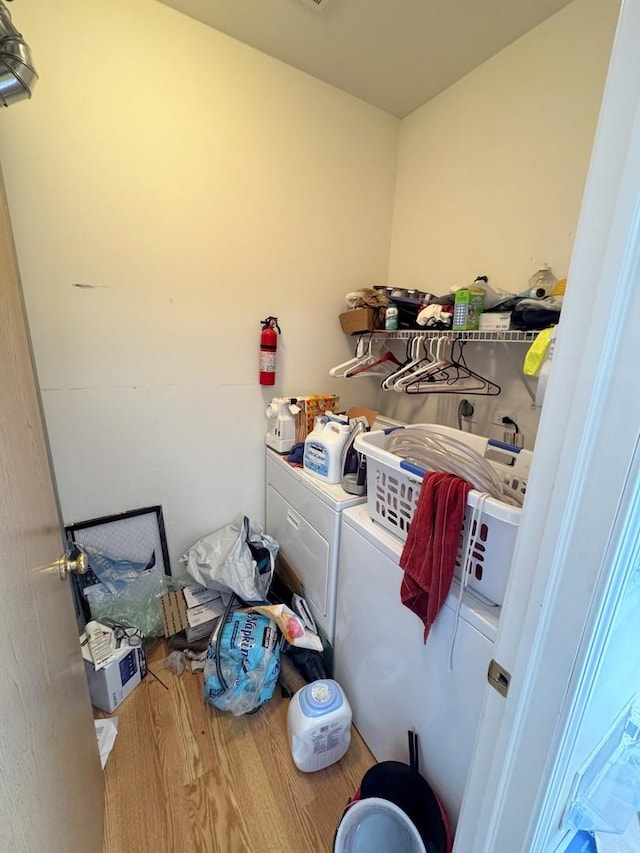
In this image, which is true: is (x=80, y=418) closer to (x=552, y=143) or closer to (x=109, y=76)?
(x=109, y=76)

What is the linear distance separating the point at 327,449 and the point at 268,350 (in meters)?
0.64

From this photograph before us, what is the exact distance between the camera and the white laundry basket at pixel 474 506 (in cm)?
84

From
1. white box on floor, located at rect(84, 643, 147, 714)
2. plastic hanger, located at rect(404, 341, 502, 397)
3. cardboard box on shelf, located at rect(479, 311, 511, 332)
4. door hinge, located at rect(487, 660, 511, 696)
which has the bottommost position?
white box on floor, located at rect(84, 643, 147, 714)

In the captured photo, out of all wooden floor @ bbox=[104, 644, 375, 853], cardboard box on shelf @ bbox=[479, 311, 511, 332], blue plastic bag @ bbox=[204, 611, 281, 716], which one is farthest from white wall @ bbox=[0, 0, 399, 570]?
cardboard box on shelf @ bbox=[479, 311, 511, 332]

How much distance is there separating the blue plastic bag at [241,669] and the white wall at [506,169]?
1388 millimetres

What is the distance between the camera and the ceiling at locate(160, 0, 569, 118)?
1.32 metres

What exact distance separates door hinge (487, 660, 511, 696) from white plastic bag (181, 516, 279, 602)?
128 cm

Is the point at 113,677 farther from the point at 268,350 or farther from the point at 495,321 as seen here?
the point at 495,321

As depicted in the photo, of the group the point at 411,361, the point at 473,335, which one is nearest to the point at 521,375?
the point at 473,335

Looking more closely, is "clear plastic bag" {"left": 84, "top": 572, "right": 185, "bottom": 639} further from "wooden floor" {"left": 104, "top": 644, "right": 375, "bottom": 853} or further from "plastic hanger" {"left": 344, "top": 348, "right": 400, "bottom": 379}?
"plastic hanger" {"left": 344, "top": 348, "right": 400, "bottom": 379}

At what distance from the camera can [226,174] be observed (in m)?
1.61

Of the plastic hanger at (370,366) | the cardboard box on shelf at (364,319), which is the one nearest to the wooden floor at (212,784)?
the plastic hanger at (370,366)

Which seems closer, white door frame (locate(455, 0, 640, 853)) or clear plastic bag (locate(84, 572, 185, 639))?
white door frame (locate(455, 0, 640, 853))

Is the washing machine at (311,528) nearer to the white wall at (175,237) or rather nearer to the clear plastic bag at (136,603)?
the white wall at (175,237)
